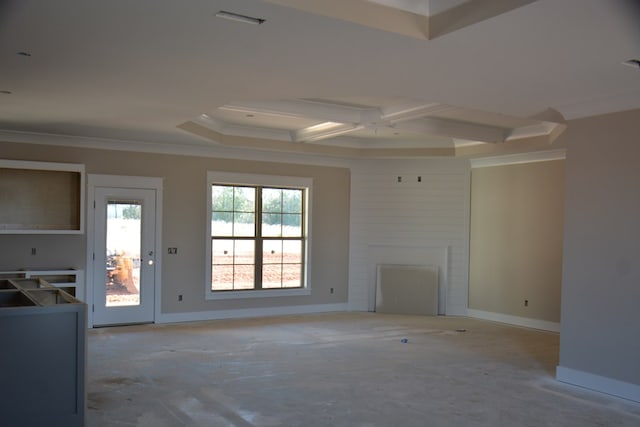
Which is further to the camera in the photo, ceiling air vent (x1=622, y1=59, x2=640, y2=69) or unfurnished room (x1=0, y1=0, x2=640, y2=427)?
ceiling air vent (x1=622, y1=59, x2=640, y2=69)

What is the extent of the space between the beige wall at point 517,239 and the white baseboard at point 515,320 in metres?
0.06

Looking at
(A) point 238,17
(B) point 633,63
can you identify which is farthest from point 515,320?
(A) point 238,17

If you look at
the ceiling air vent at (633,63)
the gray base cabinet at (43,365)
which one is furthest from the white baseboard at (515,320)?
the gray base cabinet at (43,365)

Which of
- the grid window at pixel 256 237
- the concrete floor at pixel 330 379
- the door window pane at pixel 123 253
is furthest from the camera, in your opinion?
the grid window at pixel 256 237

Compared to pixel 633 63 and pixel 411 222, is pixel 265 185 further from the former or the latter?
pixel 633 63

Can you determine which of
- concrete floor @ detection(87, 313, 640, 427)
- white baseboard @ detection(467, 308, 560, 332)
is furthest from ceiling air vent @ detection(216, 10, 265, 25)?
white baseboard @ detection(467, 308, 560, 332)

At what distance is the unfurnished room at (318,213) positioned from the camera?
11.1 feet

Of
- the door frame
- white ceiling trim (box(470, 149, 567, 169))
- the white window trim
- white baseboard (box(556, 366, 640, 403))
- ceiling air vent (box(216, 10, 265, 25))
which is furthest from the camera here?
the white window trim

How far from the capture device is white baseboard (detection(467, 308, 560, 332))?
7887mm

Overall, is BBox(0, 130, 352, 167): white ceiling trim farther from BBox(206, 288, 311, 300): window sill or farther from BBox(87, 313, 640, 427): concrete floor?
BBox(87, 313, 640, 427): concrete floor

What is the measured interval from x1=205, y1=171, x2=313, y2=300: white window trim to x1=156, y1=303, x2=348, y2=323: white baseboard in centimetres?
21

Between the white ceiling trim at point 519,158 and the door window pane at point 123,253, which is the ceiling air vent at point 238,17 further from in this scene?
Result: the white ceiling trim at point 519,158

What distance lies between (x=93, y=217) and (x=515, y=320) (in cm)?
620

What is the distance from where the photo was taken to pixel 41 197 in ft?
22.9
